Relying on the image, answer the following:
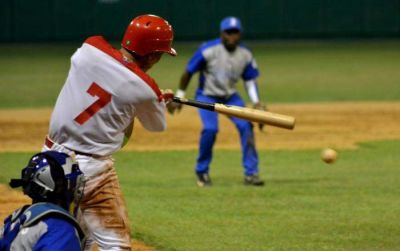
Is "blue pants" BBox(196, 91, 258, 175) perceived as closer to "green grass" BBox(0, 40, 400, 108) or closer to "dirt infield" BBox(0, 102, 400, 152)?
"dirt infield" BBox(0, 102, 400, 152)

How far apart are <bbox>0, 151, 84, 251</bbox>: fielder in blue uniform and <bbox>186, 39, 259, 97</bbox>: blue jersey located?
818 centimetres

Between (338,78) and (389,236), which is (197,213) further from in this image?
(338,78)

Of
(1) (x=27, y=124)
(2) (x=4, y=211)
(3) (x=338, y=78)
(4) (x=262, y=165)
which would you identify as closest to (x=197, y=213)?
(2) (x=4, y=211)

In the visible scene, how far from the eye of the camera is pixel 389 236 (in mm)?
9938

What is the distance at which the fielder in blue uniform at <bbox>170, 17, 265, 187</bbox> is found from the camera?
517 inches

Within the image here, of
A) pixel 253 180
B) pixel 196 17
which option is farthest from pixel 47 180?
pixel 196 17

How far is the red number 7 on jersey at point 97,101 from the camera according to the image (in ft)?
21.0

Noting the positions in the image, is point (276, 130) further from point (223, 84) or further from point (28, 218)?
point (28, 218)

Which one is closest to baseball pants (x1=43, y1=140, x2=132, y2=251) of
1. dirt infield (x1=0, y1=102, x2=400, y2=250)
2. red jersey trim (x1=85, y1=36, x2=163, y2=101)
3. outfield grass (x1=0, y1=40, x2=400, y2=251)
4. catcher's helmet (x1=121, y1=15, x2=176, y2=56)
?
red jersey trim (x1=85, y1=36, x2=163, y2=101)

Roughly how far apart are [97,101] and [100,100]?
0.02 meters

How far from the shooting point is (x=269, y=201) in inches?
472

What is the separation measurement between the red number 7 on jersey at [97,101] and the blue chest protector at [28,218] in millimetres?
1544

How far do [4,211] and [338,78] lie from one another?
19.1 m

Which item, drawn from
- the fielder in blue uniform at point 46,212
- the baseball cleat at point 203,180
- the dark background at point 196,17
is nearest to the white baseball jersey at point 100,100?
the fielder in blue uniform at point 46,212
